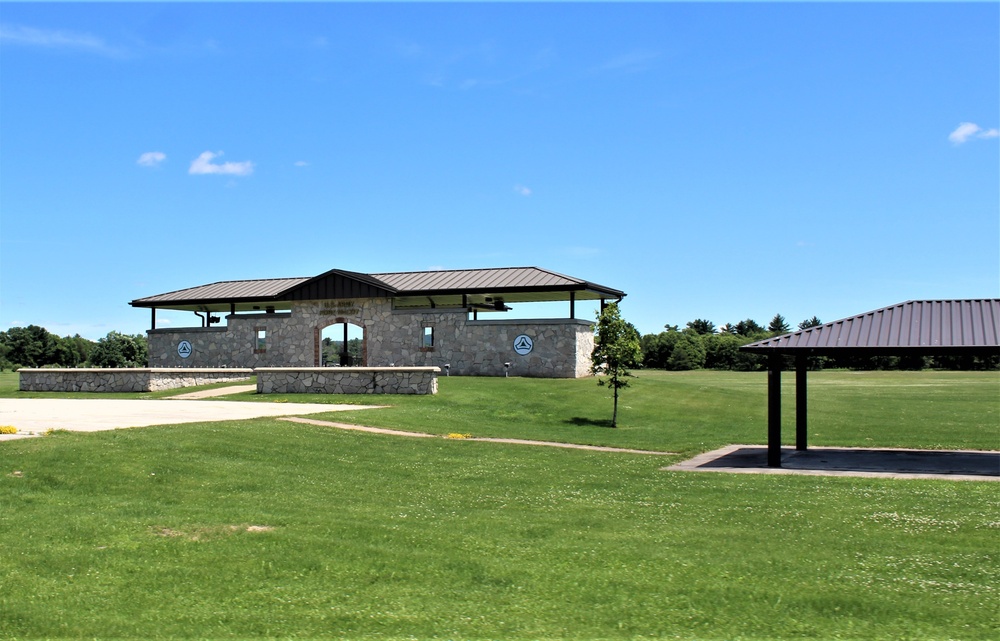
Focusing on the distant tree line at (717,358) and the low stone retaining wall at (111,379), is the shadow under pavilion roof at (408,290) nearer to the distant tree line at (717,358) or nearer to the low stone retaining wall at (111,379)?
the low stone retaining wall at (111,379)

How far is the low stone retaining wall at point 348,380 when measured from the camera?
29.7 m

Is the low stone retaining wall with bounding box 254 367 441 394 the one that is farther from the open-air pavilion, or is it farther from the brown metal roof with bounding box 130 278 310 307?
the open-air pavilion

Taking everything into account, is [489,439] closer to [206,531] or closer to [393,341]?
[206,531]

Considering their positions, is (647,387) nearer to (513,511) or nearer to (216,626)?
(513,511)

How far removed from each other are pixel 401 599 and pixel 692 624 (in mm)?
2408

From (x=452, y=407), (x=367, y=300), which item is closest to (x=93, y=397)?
(x=367, y=300)

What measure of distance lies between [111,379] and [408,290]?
12533mm

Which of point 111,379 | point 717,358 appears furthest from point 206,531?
point 717,358

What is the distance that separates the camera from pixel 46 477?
38.3 ft

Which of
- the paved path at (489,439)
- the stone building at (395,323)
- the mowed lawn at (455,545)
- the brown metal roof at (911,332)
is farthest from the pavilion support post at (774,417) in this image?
the stone building at (395,323)

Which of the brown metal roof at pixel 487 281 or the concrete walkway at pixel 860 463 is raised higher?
the brown metal roof at pixel 487 281

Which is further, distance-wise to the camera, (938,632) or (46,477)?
Result: (46,477)

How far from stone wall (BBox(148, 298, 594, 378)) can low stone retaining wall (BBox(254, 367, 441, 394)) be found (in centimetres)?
636

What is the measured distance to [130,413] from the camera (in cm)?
2175
